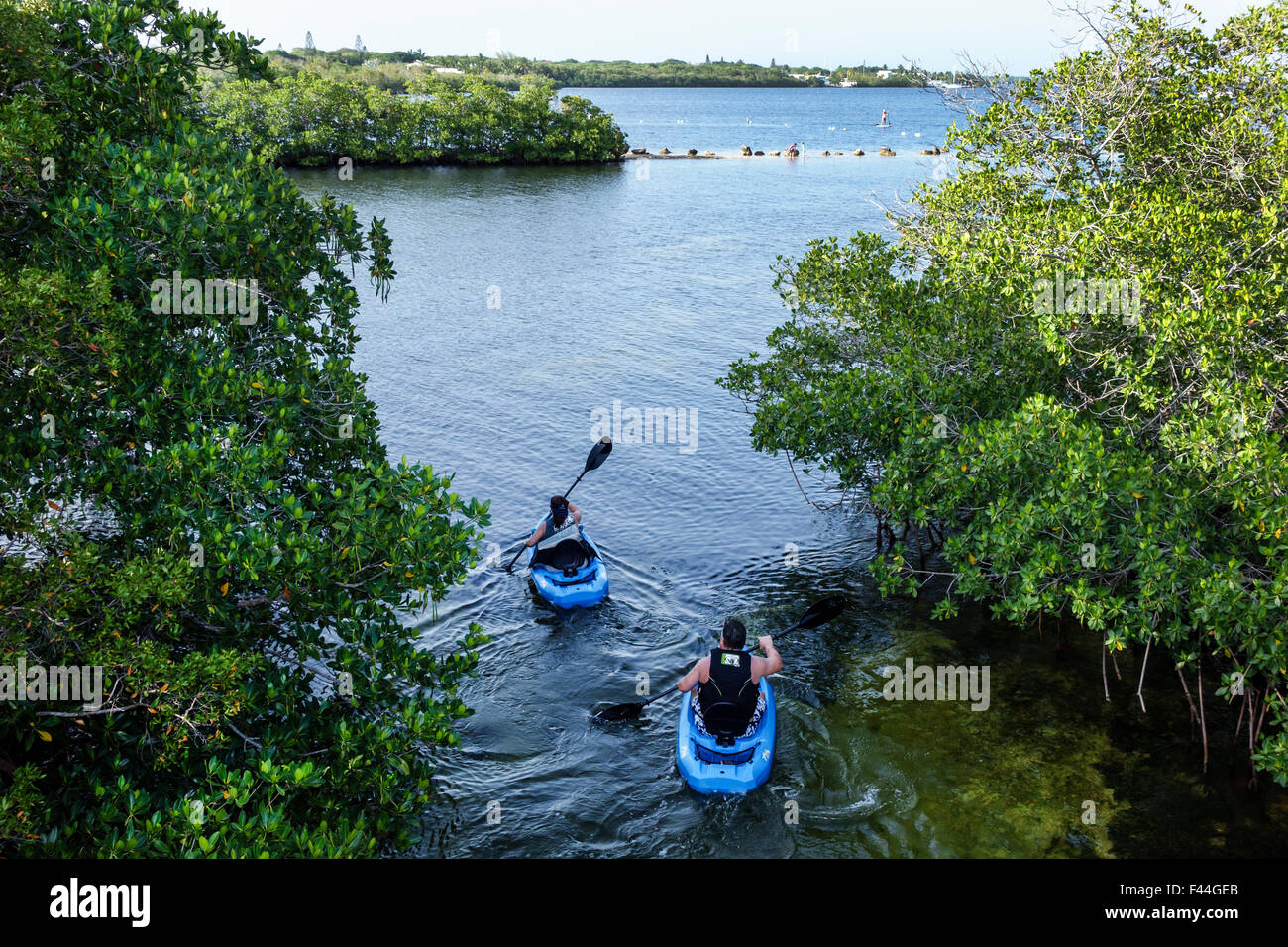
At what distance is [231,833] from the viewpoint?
7.52 m

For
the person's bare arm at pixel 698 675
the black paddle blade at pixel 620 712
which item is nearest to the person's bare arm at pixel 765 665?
the person's bare arm at pixel 698 675

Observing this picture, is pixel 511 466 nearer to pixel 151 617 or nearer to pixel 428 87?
pixel 151 617

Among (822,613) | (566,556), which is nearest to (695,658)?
(822,613)

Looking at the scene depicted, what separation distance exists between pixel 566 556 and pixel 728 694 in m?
6.99

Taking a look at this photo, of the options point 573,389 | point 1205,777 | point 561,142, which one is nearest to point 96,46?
point 1205,777

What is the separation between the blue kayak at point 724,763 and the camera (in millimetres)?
13203

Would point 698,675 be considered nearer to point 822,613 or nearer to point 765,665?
point 765,665

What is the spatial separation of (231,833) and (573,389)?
86.5ft

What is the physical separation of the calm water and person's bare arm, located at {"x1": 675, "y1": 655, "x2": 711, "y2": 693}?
5.08 ft

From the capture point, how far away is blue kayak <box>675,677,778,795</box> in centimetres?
1320

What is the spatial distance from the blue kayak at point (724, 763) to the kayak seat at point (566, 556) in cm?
630

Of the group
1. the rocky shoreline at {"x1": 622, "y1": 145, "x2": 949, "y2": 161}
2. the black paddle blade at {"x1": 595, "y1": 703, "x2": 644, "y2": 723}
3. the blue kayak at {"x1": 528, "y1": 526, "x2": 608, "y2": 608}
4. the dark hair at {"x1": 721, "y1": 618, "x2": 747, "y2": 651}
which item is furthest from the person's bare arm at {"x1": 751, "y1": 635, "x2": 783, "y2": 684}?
the rocky shoreline at {"x1": 622, "y1": 145, "x2": 949, "y2": 161}

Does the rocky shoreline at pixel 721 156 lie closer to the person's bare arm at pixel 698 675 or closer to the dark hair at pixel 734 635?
the person's bare arm at pixel 698 675

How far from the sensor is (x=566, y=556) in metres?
19.3
